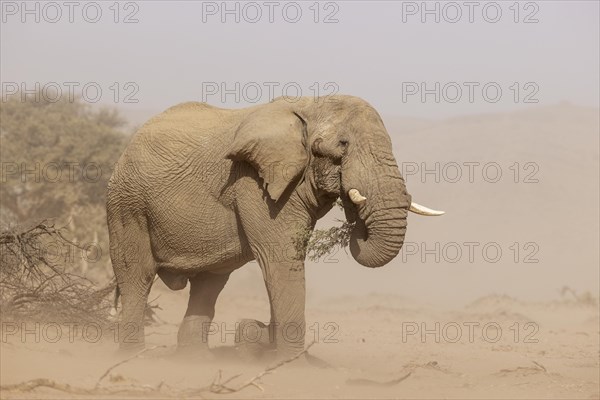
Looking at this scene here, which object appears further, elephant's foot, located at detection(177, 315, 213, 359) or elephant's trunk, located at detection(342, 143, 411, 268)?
elephant's foot, located at detection(177, 315, 213, 359)

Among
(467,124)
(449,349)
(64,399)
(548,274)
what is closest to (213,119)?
(64,399)

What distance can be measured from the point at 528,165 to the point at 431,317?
94.7 feet

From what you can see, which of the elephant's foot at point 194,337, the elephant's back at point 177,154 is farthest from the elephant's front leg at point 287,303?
the elephant's foot at point 194,337

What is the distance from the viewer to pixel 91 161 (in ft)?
77.0

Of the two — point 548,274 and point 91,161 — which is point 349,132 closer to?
point 91,161

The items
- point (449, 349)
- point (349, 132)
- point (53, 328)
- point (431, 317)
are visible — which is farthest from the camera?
point (431, 317)

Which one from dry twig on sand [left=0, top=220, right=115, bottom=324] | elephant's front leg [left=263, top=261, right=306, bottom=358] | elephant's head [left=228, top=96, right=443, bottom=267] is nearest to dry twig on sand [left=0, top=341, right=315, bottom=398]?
elephant's front leg [left=263, top=261, right=306, bottom=358]

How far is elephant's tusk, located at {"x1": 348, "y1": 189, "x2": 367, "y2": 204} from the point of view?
931 cm

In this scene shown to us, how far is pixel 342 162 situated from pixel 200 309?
2764 millimetres

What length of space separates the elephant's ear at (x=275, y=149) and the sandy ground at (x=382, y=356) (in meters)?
1.72

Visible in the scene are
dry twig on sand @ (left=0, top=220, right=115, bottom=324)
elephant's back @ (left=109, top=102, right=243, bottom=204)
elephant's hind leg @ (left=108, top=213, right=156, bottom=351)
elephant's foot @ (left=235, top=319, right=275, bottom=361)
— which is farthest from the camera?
dry twig on sand @ (left=0, top=220, right=115, bottom=324)

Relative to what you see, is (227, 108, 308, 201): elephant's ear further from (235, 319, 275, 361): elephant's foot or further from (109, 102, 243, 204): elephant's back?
(235, 319, 275, 361): elephant's foot

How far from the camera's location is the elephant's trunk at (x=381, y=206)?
30.6ft

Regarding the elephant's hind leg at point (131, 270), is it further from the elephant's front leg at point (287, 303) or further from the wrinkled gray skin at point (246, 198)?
the elephant's front leg at point (287, 303)
